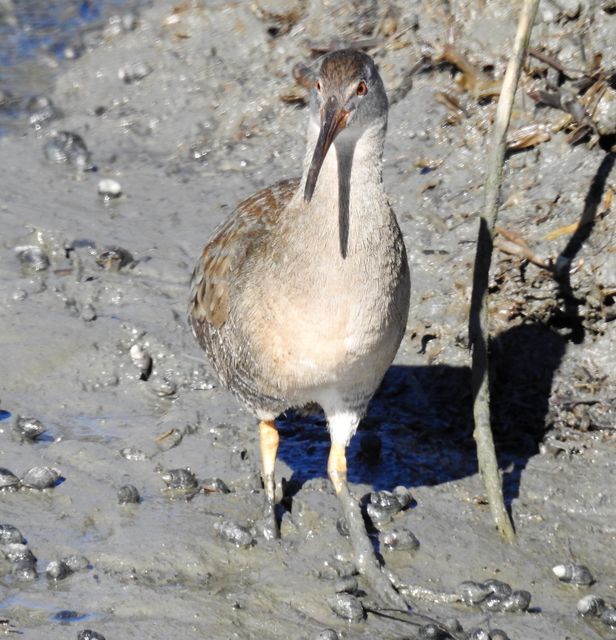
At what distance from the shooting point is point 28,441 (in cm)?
620

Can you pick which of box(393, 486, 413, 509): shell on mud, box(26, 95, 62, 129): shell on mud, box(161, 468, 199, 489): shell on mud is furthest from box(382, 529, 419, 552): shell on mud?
box(26, 95, 62, 129): shell on mud

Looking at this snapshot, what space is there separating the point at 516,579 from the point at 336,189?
1.90 meters

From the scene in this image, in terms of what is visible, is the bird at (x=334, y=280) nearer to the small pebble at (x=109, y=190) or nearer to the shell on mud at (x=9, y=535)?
the shell on mud at (x=9, y=535)

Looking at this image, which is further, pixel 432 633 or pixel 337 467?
pixel 337 467

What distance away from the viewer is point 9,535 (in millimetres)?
5262

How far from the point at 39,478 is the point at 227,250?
A: 1377 millimetres

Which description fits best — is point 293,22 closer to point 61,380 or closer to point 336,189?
point 61,380

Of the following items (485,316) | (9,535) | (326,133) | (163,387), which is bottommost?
(163,387)

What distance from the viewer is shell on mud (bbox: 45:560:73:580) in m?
5.10

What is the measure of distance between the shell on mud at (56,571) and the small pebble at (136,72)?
585 cm

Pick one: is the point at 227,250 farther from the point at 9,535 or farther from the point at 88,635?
the point at 88,635

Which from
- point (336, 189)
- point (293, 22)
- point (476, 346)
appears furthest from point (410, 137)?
point (336, 189)

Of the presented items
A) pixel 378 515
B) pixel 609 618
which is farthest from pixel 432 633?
pixel 378 515

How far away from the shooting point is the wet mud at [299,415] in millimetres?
5277
